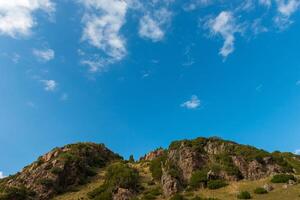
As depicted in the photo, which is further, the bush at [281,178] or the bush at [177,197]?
the bush at [281,178]

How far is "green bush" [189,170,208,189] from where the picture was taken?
203ft

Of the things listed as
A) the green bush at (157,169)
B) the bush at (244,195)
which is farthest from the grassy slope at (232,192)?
the green bush at (157,169)

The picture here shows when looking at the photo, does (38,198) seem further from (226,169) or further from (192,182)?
(226,169)

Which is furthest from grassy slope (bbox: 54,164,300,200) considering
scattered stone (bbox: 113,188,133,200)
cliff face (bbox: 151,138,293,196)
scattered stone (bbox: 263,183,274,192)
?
scattered stone (bbox: 113,188,133,200)

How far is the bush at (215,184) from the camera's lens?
60.2 metres

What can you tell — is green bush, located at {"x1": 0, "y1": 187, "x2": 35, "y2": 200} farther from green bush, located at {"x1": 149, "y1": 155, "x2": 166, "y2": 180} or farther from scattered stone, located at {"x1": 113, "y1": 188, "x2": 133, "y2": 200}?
green bush, located at {"x1": 149, "y1": 155, "x2": 166, "y2": 180}

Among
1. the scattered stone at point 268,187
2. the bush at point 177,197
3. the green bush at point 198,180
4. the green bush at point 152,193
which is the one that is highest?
the green bush at point 198,180

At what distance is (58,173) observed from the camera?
76.1 m

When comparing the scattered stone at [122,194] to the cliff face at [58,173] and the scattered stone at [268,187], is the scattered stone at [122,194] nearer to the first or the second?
the cliff face at [58,173]

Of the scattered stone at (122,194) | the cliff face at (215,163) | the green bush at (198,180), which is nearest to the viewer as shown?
the scattered stone at (122,194)

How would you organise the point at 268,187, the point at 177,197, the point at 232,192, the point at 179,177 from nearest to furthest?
the point at 177,197 < the point at 268,187 < the point at 232,192 < the point at 179,177

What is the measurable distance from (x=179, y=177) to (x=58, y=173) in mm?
28135

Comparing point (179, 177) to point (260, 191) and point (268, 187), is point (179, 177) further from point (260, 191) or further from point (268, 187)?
point (268, 187)

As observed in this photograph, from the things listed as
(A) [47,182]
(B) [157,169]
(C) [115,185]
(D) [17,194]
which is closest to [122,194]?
(C) [115,185]
